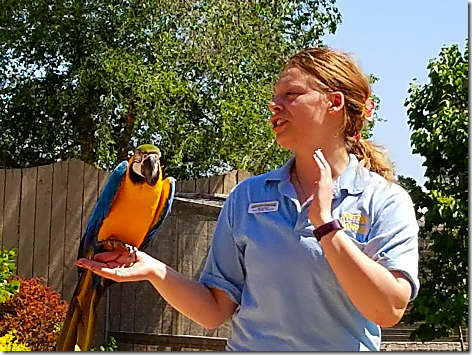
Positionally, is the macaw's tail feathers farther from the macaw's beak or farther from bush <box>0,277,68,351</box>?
bush <box>0,277,68,351</box>

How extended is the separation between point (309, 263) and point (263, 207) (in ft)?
0.35

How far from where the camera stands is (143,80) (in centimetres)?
385

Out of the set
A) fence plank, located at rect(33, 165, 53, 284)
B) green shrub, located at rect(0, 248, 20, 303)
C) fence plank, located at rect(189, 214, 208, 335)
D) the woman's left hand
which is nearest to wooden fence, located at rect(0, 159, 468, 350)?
fence plank, located at rect(33, 165, 53, 284)

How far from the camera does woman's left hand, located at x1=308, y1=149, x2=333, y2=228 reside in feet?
2.67

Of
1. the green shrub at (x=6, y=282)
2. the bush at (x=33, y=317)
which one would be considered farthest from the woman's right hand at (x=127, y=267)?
the bush at (x=33, y=317)

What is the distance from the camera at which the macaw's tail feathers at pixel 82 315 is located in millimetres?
1566

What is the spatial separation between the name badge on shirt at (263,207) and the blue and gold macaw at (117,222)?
2.22ft

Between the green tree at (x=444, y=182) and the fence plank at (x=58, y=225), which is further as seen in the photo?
the fence plank at (x=58, y=225)

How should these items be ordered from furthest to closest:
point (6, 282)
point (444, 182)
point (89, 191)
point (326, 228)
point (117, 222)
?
1. point (89, 191)
2. point (444, 182)
3. point (6, 282)
4. point (117, 222)
5. point (326, 228)

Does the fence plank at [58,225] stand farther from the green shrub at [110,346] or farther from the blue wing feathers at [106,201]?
the blue wing feathers at [106,201]

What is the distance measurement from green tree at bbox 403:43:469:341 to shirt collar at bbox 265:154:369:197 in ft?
7.25

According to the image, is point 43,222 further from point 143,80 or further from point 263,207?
point 263,207

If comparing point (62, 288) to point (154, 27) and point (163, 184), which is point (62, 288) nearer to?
point (154, 27)

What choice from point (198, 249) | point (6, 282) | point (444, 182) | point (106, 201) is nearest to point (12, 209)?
point (6, 282)
